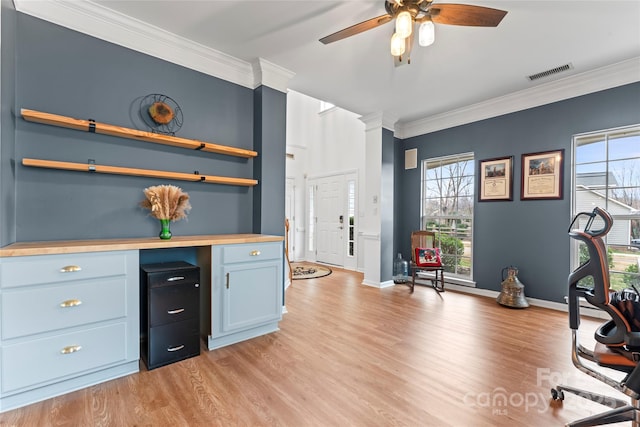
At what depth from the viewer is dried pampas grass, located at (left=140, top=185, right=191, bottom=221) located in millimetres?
2318

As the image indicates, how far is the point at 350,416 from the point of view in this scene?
1613 mm

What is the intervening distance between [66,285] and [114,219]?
747 millimetres

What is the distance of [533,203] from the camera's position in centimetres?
375

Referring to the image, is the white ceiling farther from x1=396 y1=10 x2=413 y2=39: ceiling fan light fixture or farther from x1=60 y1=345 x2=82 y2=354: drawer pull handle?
x1=60 y1=345 x2=82 y2=354: drawer pull handle

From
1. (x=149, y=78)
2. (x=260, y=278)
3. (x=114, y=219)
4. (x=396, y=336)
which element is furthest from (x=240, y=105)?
(x=396, y=336)

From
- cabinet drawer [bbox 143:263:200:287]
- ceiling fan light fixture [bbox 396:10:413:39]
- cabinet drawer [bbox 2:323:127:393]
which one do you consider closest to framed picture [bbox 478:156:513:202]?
ceiling fan light fixture [bbox 396:10:413:39]

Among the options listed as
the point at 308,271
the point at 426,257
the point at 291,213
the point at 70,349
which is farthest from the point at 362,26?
the point at 291,213

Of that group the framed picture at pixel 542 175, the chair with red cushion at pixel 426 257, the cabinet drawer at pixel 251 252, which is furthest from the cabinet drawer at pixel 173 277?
the framed picture at pixel 542 175

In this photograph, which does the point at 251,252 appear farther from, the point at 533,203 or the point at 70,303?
the point at 533,203

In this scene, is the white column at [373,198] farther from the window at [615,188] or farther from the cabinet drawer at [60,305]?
the cabinet drawer at [60,305]

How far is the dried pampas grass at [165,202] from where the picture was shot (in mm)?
2318

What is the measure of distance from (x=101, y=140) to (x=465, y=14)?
9.26 feet

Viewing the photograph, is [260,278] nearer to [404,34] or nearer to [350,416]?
[350,416]

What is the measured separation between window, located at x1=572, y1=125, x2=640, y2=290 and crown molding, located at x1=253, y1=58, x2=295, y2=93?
353 centimetres
